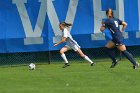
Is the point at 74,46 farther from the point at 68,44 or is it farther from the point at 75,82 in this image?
the point at 75,82

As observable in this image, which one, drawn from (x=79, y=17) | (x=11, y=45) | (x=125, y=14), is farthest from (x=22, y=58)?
(x=125, y=14)

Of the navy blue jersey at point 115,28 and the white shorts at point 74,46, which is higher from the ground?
the navy blue jersey at point 115,28

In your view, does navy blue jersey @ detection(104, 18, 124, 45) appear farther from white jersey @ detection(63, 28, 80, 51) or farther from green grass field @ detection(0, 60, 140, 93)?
white jersey @ detection(63, 28, 80, 51)

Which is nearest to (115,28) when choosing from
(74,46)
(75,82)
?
(74,46)

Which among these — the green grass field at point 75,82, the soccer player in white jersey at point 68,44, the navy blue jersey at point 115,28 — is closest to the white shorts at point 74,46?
the soccer player in white jersey at point 68,44

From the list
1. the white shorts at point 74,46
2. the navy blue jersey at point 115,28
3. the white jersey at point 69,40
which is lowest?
the white shorts at point 74,46

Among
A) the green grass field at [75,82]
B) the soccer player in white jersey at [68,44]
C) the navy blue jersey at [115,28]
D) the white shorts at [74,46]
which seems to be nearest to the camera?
the green grass field at [75,82]

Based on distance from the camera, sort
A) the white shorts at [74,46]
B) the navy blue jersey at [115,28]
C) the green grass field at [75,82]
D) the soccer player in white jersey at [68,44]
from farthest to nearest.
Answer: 1. the white shorts at [74,46]
2. the soccer player in white jersey at [68,44]
3. the navy blue jersey at [115,28]
4. the green grass field at [75,82]

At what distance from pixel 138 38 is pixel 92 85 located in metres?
8.10

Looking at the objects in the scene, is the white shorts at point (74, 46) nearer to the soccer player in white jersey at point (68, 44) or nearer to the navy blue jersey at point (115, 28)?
the soccer player in white jersey at point (68, 44)

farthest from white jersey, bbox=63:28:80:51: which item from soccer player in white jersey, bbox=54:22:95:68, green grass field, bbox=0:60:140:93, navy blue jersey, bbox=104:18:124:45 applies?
green grass field, bbox=0:60:140:93

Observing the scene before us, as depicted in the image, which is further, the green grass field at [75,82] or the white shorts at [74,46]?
the white shorts at [74,46]

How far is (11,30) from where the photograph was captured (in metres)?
18.7

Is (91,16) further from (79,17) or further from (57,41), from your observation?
(57,41)
